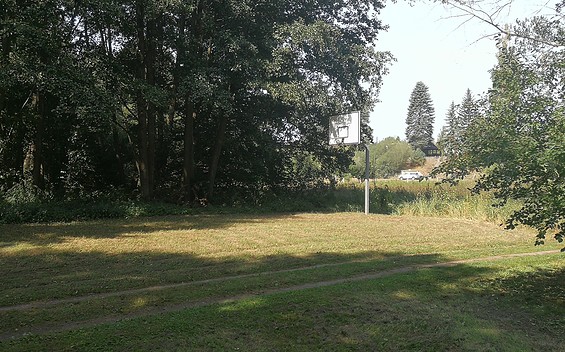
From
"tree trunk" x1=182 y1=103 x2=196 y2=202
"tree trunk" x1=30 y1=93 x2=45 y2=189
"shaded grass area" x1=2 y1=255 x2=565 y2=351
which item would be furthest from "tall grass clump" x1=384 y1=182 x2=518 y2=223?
"tree trunk" x1=30 y1=93 x2=45 y2=189

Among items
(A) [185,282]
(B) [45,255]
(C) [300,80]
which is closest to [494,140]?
(A) [185,282]

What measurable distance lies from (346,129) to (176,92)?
704 cm

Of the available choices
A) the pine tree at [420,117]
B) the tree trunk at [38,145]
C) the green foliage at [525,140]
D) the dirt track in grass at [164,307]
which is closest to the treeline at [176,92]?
the tree trunk at [38,145]

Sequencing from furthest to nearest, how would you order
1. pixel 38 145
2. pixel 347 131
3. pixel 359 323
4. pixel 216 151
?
pixel 216 151, pixel 347 131, pixel 38 145, pixel 359 323

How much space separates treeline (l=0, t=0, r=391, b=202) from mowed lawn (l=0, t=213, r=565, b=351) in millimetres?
5051

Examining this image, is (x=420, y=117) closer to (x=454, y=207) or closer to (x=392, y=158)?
(x=392, y=158)

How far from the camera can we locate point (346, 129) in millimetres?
19281

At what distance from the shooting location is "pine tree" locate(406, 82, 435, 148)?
88062mm

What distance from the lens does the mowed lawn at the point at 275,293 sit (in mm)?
4480

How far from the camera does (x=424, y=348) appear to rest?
436 centimetres

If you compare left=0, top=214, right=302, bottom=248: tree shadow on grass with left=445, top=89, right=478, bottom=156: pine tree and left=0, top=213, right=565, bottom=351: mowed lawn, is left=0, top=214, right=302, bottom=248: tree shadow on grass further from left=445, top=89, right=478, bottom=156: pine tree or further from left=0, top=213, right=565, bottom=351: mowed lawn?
left=445, top=89, right=478, bottom=156: pine tree

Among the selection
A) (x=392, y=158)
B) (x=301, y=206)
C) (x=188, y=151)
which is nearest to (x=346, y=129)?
(x=301, y=206)

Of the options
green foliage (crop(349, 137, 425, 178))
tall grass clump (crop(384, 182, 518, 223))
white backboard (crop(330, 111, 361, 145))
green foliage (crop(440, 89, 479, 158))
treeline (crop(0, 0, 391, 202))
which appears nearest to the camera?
green foliage (crop(440, 89, 479, 158))

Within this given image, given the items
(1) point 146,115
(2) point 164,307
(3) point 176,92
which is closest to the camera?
(2) point 164,307
